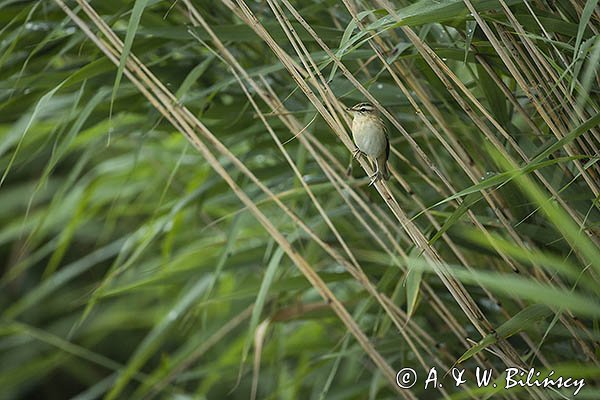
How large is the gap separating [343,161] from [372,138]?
420 mm

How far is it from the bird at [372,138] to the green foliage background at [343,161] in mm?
25

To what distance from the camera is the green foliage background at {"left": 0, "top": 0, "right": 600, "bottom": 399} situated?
891 mm

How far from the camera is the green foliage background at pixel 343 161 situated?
89 cm

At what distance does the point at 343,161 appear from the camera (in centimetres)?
132

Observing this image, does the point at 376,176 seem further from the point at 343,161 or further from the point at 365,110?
the point at 343,161

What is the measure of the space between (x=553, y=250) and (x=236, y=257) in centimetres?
49

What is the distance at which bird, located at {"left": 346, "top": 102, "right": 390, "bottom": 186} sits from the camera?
90cm

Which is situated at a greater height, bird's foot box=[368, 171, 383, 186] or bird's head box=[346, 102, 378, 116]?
bird's head box=[346, 102, 378, 116]

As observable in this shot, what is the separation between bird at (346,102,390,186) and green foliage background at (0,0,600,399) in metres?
0.03

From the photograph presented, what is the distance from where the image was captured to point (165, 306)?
2051 mm

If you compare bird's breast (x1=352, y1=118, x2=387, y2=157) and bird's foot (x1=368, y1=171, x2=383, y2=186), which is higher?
bird's breast (x1=352, y1=118, x2=387, y2=157)

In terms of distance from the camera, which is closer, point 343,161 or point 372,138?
point 372,138

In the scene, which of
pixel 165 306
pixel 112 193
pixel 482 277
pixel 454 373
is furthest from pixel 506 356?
pixel 165 306

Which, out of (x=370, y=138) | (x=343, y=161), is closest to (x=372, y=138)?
(x=370, y=138)
